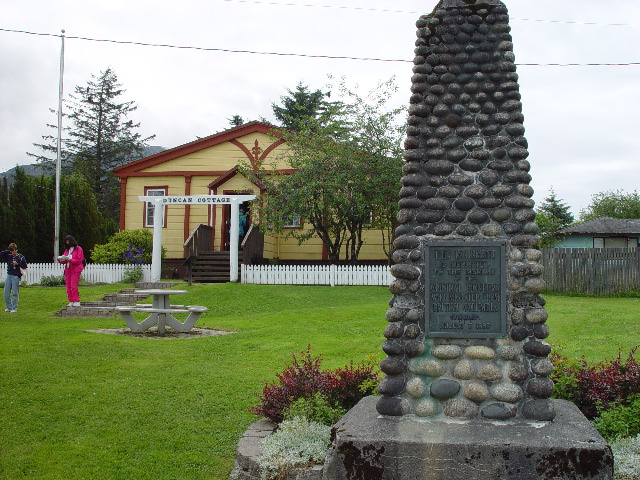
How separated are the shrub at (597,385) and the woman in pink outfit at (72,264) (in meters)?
12.4

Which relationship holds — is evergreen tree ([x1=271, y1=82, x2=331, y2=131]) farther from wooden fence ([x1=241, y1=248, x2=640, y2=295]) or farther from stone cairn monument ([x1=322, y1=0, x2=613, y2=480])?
stone cairn monument ([x1=322, y1=0, x2=613, y2=480])

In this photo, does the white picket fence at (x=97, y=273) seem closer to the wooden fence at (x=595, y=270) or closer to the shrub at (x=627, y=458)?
the wooden fence at (x=595, y=270)

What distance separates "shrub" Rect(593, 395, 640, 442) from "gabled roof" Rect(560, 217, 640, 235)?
34.5 meters

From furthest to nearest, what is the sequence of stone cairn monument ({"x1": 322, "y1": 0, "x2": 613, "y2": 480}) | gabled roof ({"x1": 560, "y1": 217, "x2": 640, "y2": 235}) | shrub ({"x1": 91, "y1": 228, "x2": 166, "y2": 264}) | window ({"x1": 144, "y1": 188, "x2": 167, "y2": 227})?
gabled roof ({"x1": 560, "y1": 217, "x2": 640, "y2": 235})
window ({"x1": 144, "y1": 188, "x2": 167, "y2": 227})
shrub ({"x1": 91, "y1": 228, "x2": 166, "y2": 264})
stone cairn monument ({"x1": 322, "y1": 0, "x2": 613, "y2": 480})

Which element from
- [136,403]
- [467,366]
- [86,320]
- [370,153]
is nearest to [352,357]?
[136,403]

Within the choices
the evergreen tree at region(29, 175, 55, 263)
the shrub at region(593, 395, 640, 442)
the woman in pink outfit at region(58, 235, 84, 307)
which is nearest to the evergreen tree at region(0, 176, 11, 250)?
the evergreen tree at region(29, 175, 55, 263)

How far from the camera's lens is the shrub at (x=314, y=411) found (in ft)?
19.5

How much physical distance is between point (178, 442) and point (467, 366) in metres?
3.04

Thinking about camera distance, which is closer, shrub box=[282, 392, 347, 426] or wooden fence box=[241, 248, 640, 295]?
shrub box=[282, 392, 347, 426]

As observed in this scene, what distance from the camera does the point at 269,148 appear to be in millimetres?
25297

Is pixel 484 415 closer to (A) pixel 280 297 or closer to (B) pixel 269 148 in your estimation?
(A) pixel 280 297

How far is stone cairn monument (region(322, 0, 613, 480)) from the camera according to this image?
4.94 metres

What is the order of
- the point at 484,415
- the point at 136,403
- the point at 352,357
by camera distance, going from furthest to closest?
1. the point at 352,357
2. the point at 136,403
3. the point at 484,415

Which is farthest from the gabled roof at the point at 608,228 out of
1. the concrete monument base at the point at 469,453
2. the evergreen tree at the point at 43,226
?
the concrete monument base at the point at 469,453
